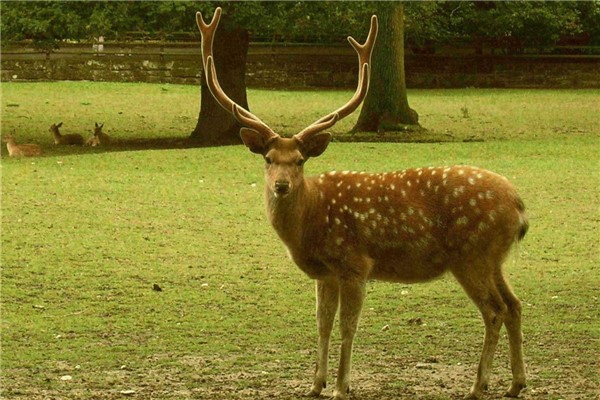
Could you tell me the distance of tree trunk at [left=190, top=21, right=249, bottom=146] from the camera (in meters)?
19.5

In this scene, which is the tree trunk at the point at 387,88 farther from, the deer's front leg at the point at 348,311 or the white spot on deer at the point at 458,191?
the deer's front leg at the point at 348,311

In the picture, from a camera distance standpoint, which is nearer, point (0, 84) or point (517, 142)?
point (517, 142)

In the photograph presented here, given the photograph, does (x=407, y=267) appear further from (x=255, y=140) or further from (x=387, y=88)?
(x=387, y=88)

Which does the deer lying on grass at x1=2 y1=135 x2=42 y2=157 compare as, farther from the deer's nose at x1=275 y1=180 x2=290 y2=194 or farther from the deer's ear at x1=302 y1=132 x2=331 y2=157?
the deer's nose at x1=275 y1=180 x2=290 y2=194

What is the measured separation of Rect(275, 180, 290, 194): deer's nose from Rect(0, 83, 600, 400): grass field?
1.06 metres

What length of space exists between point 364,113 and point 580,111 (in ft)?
20.7

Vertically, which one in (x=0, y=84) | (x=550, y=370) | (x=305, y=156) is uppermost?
(x=305, y=156)

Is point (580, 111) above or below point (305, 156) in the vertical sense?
below

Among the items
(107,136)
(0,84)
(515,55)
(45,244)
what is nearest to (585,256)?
(45,244)

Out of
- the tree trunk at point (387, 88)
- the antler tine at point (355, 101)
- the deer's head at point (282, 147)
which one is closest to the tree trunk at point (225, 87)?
the tree trunk at point (387, 88)

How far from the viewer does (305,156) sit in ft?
22.1

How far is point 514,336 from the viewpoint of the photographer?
6.68 m

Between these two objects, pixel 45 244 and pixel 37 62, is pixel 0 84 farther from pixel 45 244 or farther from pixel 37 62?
pixel 45 244

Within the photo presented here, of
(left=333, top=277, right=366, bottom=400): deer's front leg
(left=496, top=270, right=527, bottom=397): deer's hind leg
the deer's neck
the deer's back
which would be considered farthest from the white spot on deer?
the deer's neck
